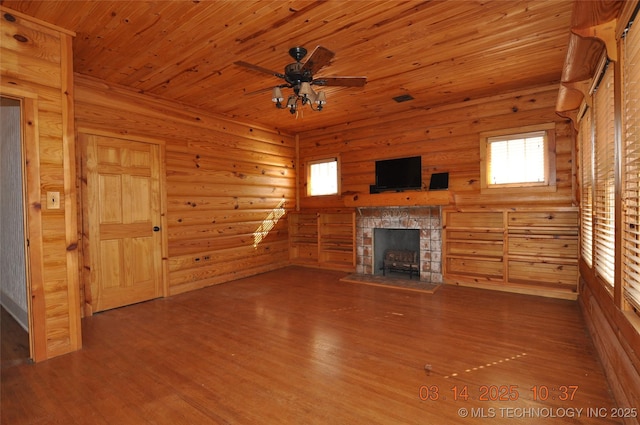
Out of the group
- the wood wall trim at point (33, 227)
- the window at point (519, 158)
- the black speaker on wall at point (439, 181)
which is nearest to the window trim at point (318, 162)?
the black speaker on wall at point (439, 181)

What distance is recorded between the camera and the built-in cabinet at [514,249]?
4266 mm

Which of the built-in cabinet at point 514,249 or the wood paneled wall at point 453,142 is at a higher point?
the wood paneled wall at point 453,142

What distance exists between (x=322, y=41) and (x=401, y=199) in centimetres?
282

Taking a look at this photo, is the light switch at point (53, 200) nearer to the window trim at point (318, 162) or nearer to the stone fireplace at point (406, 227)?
the stone fireplace at point (406, 227)

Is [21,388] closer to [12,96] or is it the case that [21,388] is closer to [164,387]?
[164,387]

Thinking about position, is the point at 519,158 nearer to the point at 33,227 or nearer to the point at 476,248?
the point at 476,248

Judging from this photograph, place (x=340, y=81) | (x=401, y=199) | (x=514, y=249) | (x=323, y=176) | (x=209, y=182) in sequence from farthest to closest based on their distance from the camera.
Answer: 1. (x=323, y=176)
2. (x=209, y=182)
3. (x=401, y=199)
4. (x=514, y=249)
5. (x=340, y=81)

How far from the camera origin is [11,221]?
3719 millimetres

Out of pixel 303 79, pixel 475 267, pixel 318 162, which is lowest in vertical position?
pixel 475 267

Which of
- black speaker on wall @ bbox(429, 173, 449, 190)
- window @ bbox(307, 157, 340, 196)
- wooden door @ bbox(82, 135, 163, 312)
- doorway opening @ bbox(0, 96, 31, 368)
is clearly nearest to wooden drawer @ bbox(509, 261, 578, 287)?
black speaker on wall @ bbox(429, 173, 449, 190)

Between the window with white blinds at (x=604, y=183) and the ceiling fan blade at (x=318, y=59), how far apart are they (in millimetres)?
2054

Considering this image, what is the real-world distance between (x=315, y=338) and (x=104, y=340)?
6.79 feet

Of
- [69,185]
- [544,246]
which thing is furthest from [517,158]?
[69,185]

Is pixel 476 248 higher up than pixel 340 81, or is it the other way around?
pixel 340 81
